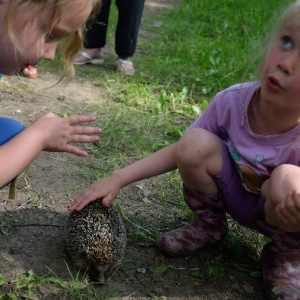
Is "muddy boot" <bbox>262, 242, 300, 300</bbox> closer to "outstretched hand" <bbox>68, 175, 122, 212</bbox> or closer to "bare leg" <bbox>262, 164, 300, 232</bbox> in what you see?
"bare leg" <bbox>262, 164, 300, 232</bbox>

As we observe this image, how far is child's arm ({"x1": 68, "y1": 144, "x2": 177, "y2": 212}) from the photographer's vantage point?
2670mm

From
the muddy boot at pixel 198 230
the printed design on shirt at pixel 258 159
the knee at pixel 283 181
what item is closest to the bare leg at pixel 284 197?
the knee at pixel 283 181

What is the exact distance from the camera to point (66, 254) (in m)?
2.75

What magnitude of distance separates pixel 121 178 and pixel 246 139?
0.60 metres

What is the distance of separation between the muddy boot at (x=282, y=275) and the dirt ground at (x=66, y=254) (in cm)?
9

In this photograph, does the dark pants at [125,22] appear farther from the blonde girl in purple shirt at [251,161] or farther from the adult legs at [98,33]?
the blonde girl in purple shirt at [251,161]

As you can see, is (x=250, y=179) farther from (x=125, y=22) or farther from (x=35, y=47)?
(x=125, y=22)

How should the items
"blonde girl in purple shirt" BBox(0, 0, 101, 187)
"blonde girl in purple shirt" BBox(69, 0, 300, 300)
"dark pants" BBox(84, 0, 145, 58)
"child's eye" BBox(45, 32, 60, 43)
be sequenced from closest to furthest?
"blonde girl in purple shirt" BBox(0, 0, 101, 187) < "child's eye" BBox(45, 32, 60, 43) < "blonde girl in purple shirt" BBox(69, 0, 300, 300) < "dark pants" BBox(84, 0, 145, 58)

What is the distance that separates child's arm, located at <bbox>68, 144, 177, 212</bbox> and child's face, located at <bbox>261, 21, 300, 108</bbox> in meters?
0.53

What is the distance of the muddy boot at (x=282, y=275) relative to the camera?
2.60m

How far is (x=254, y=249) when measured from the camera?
2.98 meters

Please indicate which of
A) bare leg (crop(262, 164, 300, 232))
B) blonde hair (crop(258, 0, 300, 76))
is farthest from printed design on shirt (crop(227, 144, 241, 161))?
blonde hair (crop(258, 0, 300, 76))

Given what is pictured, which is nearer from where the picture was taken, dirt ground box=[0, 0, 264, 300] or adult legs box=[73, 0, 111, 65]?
dirt ground box=[0, 0, 264, 300]

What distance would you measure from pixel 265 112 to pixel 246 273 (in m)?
0.77
